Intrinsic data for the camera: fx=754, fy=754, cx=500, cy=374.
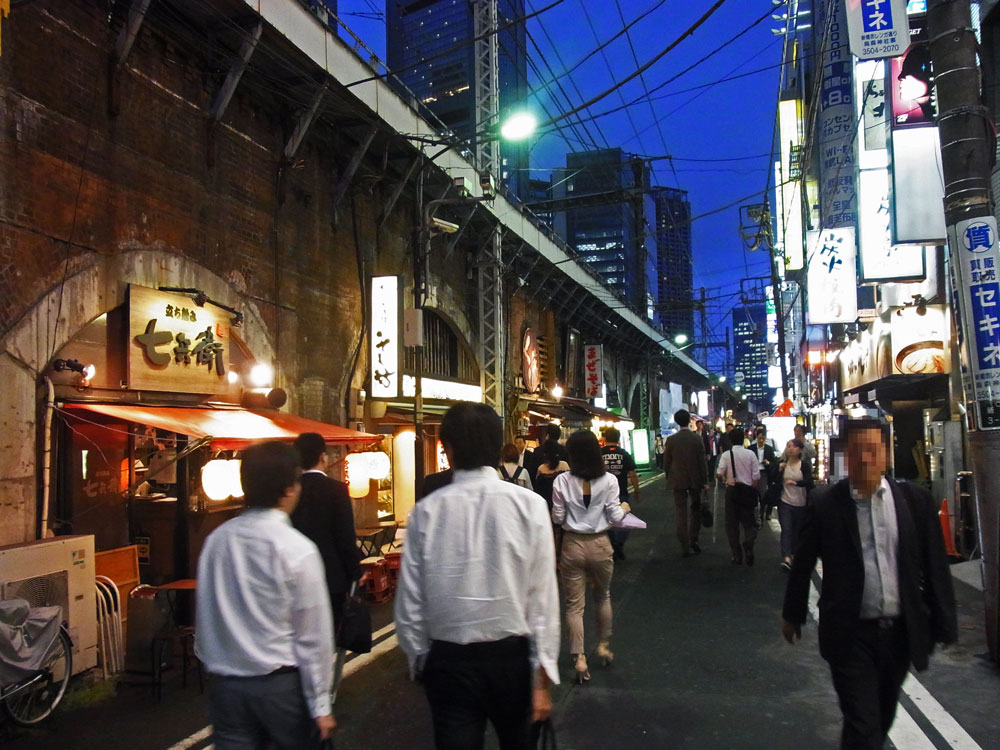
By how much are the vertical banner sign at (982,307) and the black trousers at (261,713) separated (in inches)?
236

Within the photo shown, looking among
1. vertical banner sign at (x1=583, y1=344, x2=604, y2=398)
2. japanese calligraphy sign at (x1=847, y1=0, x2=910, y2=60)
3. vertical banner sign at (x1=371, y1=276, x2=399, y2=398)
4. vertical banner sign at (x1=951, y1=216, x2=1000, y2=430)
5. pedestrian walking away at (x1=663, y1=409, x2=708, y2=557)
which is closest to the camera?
vertical banner sign at (x1=951, y1=216, x2=1000, y2=430)

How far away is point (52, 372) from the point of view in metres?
7.62

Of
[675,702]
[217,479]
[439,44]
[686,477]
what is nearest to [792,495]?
[686,477]

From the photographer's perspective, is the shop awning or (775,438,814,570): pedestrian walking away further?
(775,438,814,570): pedestrian walking away

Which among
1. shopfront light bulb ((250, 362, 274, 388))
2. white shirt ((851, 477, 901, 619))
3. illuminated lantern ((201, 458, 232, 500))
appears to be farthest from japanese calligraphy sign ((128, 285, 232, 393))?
white shirt ((851, 477, 901, 619))

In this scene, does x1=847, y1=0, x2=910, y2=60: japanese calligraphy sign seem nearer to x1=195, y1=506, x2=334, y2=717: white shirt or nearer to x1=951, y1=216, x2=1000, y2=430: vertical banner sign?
x1=951, y1=216, x2=1000, y2=430: vertical banner sign

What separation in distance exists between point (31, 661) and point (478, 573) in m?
4.39

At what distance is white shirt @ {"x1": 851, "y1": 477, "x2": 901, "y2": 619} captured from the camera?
11.3ft

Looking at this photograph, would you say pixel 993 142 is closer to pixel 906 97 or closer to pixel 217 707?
pixel 906 97

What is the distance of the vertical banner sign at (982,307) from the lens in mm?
6293

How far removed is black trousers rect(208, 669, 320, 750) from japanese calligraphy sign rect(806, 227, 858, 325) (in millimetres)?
17380

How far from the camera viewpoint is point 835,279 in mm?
17609

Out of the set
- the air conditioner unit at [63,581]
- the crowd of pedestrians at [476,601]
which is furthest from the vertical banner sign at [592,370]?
the crowd of pedestrians at [476,601]

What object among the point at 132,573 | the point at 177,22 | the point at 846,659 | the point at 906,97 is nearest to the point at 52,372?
the point at 132,573
